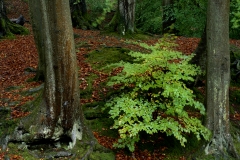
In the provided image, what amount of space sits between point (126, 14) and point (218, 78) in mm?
6114

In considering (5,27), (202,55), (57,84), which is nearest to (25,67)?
(57,84)

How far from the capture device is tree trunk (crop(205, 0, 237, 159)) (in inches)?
217

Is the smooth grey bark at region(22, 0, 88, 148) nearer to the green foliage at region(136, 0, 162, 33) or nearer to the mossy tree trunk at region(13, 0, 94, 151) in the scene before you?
the mossy tree trunk at region(13, 0, 94, 151)

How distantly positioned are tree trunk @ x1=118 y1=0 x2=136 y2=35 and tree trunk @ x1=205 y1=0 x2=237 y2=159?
5.64m

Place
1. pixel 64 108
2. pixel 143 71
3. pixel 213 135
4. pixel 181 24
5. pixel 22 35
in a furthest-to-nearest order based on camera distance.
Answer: pixel 181 24 < pixel 22 35 < pixel 213 135 < pixel 143 71 < pixel 64 108

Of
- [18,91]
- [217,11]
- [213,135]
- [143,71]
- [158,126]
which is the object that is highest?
[217,11]

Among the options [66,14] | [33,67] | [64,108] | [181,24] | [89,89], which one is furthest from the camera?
[181,24]

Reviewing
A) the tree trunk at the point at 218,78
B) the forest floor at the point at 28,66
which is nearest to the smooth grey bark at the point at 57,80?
the forest floor at the point at 28,66

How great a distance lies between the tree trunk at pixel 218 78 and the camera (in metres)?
5.51

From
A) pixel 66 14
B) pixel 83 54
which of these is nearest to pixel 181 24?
pixel 83 54

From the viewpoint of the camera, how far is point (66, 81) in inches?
188

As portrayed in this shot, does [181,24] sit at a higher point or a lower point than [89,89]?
higher

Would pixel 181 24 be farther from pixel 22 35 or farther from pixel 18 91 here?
pixel 18 91

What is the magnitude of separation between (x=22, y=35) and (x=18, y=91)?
23.9 feet
